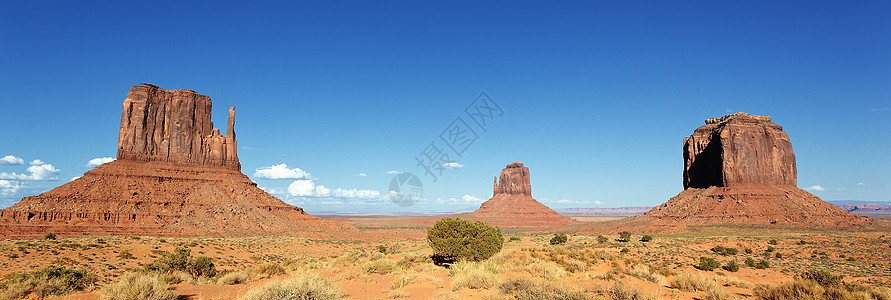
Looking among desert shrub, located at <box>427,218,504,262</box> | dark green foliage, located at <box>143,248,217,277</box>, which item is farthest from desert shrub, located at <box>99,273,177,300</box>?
desert shrub, located at <box>427,218,504,262</box>

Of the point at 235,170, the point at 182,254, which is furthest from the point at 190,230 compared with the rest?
the point at 182,254

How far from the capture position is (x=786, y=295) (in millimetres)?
12125

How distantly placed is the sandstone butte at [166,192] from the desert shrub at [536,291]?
48631 millimetres

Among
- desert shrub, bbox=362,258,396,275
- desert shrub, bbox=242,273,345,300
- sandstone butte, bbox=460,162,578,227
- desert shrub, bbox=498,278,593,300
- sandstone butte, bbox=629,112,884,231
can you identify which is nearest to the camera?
desert shrub, bbox=498,278,593,300

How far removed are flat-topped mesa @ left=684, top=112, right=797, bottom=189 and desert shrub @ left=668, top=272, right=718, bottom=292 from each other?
2751 inches

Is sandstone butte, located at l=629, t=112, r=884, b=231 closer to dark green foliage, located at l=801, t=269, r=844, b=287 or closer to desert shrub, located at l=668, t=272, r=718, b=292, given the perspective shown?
dark green foliage, located at l=801, t=269, r=844, b=287

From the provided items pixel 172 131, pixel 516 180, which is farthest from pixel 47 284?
pixel 516 180

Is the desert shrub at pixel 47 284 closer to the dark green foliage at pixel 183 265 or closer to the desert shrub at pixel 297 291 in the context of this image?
the dark green foliage at pixel 183 265

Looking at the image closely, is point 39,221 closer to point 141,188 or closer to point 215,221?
point 141,188

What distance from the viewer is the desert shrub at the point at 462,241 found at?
2320 centimetres

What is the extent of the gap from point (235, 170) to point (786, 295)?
74.0m

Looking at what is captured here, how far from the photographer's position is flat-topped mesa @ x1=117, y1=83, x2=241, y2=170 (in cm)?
6375

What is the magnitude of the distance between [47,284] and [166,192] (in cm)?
5167

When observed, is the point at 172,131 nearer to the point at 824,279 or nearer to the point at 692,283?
the point at 692,283
